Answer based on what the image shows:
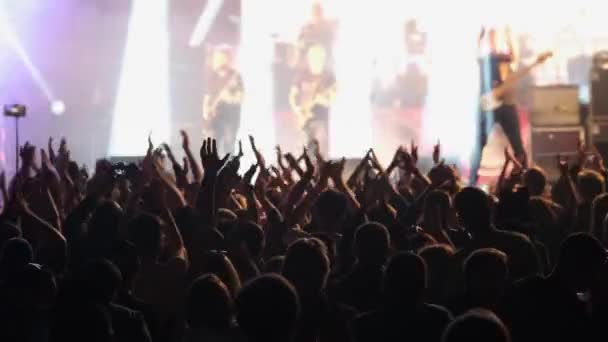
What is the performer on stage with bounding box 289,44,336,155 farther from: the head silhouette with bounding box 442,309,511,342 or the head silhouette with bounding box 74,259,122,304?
the head silhouette with bounding box 442,309,511,342

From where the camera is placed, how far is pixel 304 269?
256 cm

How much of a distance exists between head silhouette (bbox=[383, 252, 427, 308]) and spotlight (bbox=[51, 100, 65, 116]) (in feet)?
39.1

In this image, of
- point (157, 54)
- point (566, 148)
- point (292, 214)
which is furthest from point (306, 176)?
point (157, 54)

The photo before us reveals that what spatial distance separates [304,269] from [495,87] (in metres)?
6.63

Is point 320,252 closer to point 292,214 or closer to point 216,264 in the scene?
point 216,264

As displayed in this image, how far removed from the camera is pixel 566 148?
8.70 metres

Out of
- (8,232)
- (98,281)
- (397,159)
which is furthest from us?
(397,159)

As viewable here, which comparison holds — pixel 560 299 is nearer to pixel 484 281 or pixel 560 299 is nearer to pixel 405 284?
pixel 484 281

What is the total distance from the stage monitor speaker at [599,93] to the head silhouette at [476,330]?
7078 mm

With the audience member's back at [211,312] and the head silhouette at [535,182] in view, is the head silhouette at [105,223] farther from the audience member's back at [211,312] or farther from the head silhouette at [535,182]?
the head silhouette at [535,182]

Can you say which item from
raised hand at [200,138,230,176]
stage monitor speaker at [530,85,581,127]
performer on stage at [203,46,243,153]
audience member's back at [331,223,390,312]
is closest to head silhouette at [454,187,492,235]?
audience member's back at [331,223,390,312]

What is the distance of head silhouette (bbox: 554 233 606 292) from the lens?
8.13ft

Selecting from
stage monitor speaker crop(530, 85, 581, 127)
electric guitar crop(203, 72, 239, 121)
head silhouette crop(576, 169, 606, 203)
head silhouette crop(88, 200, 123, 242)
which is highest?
electric guitar crop(203, 72, 239, 121)

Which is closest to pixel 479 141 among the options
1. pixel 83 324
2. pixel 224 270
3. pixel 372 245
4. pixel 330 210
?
pixel 330 210
